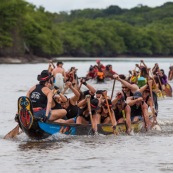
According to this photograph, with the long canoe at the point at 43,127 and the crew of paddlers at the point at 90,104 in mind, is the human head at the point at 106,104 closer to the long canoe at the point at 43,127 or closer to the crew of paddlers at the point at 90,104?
the crew of paddlers at the point at 90,104

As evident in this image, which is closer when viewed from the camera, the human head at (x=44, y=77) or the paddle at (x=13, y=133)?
the human head at (x=44, y=77)

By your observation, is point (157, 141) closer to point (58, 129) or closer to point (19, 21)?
point (58, 129)

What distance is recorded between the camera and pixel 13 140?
58.4 feet

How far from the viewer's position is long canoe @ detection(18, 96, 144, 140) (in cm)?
1639

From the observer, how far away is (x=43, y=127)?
663 inches

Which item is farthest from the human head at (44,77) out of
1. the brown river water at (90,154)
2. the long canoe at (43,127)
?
the brown river water at (90,154)

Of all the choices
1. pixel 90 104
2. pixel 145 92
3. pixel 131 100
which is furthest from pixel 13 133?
pixel 145 92

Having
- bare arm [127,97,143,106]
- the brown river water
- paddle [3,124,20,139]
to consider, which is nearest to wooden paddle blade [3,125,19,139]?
paddle [3,124,20,139]

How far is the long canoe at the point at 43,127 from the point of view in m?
16.4

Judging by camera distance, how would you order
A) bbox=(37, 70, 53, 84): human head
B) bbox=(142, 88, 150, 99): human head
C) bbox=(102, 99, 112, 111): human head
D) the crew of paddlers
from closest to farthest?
1. bbox=(37, 70, 53, 84): human head
2. the crew of paddlers
3. bbox=(102, 99, 112, 111): human head
4. bbox=(142, 88, 150, 99): human head

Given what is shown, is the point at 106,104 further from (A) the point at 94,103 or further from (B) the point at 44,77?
(B) the point at 44,77

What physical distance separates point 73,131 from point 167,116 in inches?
322

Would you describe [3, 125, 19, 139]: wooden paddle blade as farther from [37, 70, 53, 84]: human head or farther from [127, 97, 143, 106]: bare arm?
[127, 97, 143, 106]: bare arm

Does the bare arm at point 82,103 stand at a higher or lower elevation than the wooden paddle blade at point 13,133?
higher
